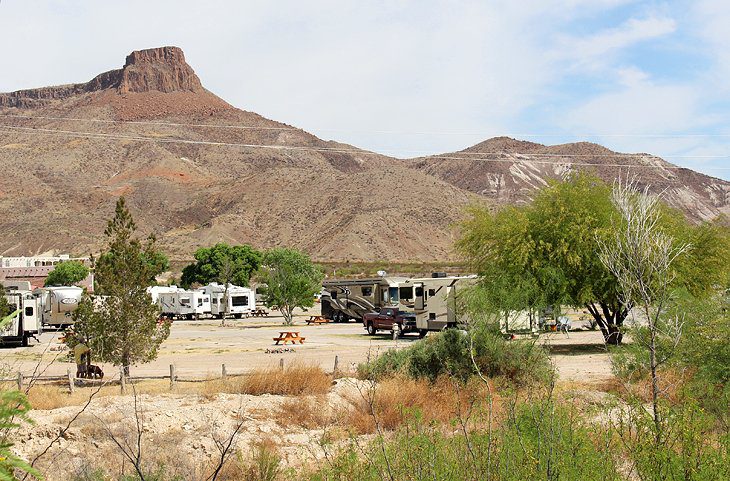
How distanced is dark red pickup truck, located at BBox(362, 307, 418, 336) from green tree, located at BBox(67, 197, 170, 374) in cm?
1686

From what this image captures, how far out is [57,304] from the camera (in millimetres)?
45188

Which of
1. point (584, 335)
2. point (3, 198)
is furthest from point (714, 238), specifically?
point (3, 198)

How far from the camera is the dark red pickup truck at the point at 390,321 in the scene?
1448 inches

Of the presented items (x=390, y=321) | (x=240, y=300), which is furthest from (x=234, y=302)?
(x=390, y=321)

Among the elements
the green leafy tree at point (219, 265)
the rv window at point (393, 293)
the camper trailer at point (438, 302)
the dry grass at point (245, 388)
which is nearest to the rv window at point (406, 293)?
the rv window at point (393, 293)

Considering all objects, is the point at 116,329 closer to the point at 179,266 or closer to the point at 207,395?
the point at 207,395

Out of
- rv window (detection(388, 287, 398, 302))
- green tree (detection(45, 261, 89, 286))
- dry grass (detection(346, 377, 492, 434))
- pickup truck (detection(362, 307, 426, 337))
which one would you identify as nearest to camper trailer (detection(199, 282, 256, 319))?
rv window (detection(388, 287, 398, 302))

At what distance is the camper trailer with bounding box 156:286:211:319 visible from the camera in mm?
59938

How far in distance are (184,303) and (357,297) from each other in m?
16.5

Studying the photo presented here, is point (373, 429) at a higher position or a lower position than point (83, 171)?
lower

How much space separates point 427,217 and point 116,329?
110 meters

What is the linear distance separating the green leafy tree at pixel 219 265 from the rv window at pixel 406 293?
132 ft

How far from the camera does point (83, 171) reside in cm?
17025

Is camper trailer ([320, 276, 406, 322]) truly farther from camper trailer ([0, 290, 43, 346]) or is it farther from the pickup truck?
camper trailer ([0, 290, 43, 346])
